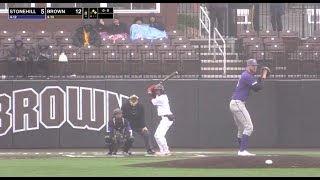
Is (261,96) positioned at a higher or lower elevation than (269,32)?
lower

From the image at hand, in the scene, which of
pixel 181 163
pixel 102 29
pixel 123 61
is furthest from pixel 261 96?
pixel 181 163

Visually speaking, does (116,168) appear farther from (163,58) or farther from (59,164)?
(163,58)

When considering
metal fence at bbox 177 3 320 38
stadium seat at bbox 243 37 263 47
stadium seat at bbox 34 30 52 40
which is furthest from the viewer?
metal fence at bbox 177 3 320 38

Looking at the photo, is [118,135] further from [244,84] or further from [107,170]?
[107,170]

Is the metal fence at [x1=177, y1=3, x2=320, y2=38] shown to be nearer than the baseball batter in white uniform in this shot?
No

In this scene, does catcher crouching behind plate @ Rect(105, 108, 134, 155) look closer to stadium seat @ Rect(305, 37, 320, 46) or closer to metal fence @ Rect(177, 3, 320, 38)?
stadium seat @ Rect(305, 37, 320, 46)

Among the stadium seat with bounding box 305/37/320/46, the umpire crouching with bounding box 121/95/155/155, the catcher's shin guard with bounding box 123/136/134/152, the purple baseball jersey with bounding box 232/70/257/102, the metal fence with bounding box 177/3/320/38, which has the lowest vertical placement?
the catcher's shin guard with bounding box 123/136/134/152

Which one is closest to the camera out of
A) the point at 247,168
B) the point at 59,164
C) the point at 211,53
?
the point at 247,168

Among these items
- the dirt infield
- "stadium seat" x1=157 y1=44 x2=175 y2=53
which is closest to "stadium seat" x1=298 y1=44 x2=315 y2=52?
"stadium seat" x1=157 y1=44 x2=175 y2=53
